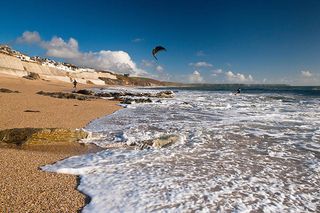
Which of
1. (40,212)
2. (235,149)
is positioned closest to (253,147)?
(235,149)

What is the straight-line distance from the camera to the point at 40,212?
182 inches

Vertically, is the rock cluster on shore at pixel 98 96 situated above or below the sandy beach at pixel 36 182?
below

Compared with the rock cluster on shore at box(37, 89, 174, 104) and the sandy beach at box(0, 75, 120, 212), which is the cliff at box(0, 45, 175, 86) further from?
the sandy beach at box(0, 75, 120, 212)

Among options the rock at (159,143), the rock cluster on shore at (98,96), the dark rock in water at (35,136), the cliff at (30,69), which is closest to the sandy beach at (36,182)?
the dark rock in water at (35,136)

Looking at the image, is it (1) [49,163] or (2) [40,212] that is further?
(1) [49,163]

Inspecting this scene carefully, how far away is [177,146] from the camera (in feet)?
30.9

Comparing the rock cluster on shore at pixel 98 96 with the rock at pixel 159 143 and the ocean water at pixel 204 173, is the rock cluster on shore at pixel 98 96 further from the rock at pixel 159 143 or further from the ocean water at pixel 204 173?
the rock at pixel 159 143

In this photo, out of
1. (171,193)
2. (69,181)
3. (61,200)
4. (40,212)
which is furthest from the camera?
(69,181)

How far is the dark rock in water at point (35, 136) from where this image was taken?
8906mm

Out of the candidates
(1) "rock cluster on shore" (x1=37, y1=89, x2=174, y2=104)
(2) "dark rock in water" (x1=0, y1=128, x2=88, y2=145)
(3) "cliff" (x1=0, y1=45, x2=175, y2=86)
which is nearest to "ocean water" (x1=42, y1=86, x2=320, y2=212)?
(2) "dark rock in water" (x1=0, y1=128, x2=88, y2=145)

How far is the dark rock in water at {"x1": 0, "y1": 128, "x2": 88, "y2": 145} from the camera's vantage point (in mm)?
8906

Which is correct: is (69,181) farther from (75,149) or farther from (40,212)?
(75,149)

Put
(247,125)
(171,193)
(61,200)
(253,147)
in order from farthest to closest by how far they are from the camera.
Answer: (247,125) → (253,147) → (171,193) → (61,200)

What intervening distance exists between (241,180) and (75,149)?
15.7ft
